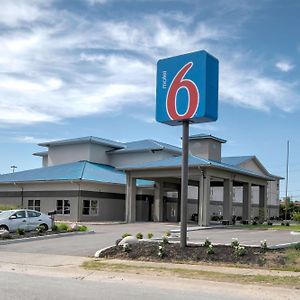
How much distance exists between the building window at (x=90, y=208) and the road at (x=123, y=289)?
107 ft

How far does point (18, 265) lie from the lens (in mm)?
16219

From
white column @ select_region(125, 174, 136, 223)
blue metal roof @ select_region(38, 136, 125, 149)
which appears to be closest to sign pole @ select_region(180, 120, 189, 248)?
white column @ select_region(125, 174, 136, 223)

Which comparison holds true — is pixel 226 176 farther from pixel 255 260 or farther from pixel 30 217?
pixel 255 260

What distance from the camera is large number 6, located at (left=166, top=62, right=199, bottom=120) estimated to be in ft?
59.9

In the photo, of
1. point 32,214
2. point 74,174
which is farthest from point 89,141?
point 32,214

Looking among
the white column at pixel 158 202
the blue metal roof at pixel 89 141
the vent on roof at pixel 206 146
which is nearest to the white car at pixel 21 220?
the white column at pixel 158 202

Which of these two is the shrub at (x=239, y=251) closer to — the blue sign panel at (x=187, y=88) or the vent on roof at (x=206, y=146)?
the blue sign panel at (x=187, y=88)

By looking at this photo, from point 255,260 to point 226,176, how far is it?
94.1 feet

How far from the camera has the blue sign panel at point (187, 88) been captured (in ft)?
59.4

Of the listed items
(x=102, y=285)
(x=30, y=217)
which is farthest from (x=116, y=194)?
(x=102, y=285)

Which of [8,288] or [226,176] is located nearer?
[8,288]

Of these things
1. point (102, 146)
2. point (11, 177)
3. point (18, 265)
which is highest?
point (102, 146)

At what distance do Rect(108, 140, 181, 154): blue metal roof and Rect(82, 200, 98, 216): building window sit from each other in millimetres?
9587

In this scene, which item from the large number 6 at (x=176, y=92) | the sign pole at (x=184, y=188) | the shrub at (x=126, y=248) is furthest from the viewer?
the large number 6 at (x=176, y=92)
